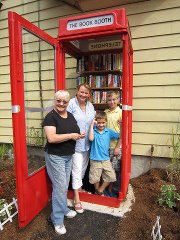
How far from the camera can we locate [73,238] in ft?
9.26

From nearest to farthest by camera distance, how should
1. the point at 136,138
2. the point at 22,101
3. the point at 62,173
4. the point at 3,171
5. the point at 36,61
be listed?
the point at 22,101 → the point at 62,173 → the point at 36,61 → the point at 136,138 → the point at 3,171

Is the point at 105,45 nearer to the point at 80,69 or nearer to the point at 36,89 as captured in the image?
the point at 80,69

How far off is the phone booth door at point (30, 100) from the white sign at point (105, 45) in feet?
3.30

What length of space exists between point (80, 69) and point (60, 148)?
2.03 meters

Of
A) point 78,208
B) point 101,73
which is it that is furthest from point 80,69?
point 78,208

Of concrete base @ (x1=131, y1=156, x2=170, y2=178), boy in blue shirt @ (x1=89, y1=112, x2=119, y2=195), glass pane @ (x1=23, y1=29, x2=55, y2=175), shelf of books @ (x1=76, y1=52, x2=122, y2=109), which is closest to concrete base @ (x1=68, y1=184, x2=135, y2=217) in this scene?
boy in blue shirt @ (x1=89, y1=112, x2=119, y2=195)

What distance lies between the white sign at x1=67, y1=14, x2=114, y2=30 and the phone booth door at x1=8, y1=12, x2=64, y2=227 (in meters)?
0.38

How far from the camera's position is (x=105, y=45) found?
13.7ft

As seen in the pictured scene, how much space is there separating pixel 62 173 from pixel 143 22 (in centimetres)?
301

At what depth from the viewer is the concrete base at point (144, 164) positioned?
167 inches

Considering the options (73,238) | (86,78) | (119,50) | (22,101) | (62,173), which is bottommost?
(73,238)

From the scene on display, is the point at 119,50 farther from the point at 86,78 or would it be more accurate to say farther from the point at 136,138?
the point at 136,138

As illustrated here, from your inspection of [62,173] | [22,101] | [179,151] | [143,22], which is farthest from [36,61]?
[179,151]

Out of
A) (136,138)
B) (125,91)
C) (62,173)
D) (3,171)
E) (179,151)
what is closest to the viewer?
(62,173)
